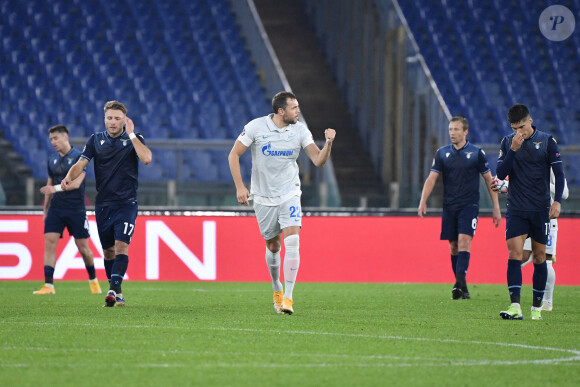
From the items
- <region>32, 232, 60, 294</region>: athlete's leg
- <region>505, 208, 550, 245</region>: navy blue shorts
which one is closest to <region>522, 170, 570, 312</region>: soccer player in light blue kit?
<region>505, 208, 550, 245</region>: navy blue shorts

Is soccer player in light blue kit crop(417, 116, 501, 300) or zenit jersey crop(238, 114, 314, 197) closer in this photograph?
zenit jersey crop(238, 114, 314, 197)

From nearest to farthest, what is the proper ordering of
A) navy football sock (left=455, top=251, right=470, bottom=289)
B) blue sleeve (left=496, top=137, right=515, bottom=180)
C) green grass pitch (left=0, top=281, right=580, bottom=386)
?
green grass pitch (left=0, top=281, right=580, bottom=386)
blue sleeve (left=496, top=137, right=515, bottom=180)
navy football sock (left=455, top=251, right=470, bottom=289)

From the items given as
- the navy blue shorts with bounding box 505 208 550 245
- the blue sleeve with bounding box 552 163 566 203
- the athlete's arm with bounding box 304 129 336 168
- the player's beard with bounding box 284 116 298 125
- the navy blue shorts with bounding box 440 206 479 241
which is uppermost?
the player's beard with bounding box 284 116 298 125

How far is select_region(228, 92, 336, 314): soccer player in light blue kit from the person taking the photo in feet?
29.4

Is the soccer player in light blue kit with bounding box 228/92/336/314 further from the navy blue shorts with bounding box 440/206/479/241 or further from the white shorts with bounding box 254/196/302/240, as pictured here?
the navy blue shorts with bounding box 440/206/479/241

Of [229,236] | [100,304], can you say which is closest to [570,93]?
[229,236]

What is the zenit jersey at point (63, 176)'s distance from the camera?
11789 millimetres

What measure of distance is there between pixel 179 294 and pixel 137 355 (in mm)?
5857

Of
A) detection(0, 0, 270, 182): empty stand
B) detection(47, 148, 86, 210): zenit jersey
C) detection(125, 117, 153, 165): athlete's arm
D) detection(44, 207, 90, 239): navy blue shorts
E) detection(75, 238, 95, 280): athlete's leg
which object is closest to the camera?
detection(125, 117, 153, 165): athlete's arm

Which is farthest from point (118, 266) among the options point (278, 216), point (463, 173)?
point (463, 173)

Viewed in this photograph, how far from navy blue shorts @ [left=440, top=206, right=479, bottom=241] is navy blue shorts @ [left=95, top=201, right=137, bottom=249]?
12.6 feet

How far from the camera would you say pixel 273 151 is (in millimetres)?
9031

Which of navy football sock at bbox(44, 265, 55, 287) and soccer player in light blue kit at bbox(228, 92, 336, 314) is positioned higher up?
soccer player in light blue kit at bbox(228, 92, 336, 314)

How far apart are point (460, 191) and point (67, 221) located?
183 inches
